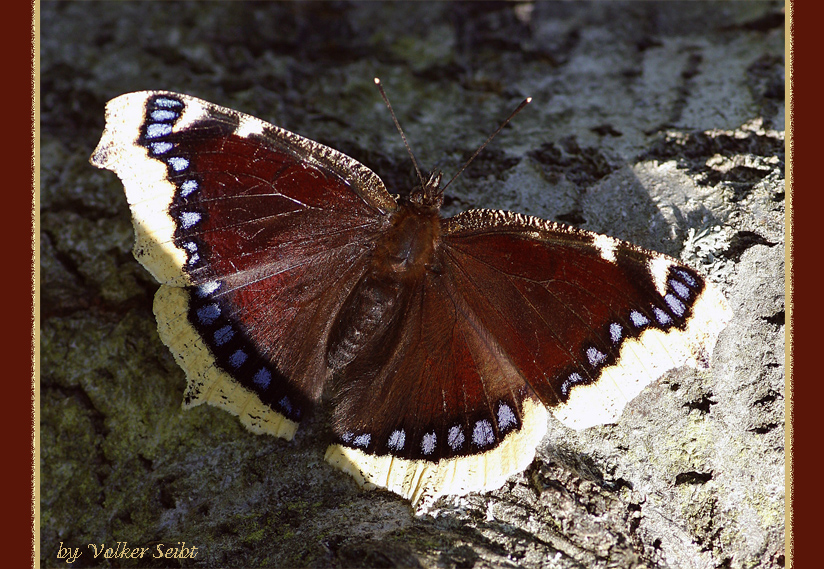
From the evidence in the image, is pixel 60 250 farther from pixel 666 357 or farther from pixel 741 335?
pixel 741 335

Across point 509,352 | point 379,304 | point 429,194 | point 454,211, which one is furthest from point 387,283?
point 454,211

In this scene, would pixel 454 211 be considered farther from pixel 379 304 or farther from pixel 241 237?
pixel 241 237

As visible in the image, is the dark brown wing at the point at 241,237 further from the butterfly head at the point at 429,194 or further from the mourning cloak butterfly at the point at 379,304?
the butterfly head at the point at 429,194

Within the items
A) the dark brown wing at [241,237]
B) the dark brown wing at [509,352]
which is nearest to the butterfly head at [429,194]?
the dark brown wing at [241,237]

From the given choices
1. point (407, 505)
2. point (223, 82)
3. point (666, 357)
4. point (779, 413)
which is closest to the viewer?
point (666, 357)

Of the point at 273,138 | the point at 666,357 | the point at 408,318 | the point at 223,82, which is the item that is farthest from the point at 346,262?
the point at 223,82

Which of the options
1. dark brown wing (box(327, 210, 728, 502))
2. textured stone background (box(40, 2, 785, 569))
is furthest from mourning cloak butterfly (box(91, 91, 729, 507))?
textured stone background (box(40, 2, 785, 569))
